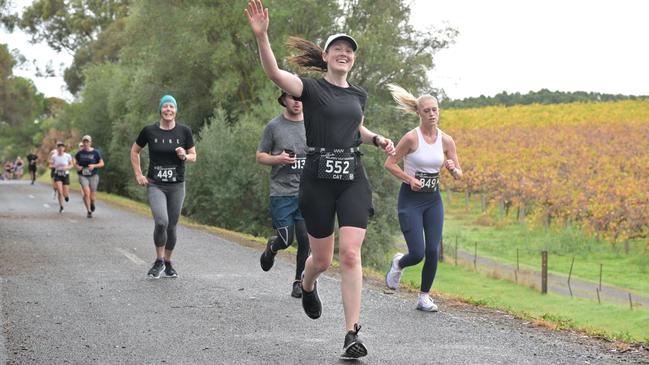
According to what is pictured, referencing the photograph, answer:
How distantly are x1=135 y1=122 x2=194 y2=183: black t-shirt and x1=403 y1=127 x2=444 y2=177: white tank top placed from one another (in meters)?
3.01

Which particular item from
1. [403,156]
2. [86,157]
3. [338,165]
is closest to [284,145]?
[403,156]

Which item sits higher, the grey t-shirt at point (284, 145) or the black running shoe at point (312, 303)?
the grey t-shirt at point (284, 145)

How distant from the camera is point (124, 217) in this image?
25.2 m

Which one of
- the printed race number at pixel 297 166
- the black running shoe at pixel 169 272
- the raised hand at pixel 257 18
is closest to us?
the raised hand at pixel 257 18

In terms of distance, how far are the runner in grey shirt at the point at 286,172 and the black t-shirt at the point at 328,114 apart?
2732 mm

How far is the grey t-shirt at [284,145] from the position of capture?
380 inches

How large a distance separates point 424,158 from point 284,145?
1404mm

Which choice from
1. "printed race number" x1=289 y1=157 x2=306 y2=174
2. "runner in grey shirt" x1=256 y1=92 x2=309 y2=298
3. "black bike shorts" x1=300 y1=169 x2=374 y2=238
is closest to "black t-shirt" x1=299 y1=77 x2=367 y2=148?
"black bike shorts" x1=300 y1=169 x2=374 y2=238

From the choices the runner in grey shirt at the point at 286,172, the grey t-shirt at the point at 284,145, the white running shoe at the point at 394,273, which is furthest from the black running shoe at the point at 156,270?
the white running shoe at the point at 394,273

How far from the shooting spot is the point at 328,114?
6695 millimetres

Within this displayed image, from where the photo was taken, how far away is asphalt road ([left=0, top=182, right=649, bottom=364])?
6.96 metres

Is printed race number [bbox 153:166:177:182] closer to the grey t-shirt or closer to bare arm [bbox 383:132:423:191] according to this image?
the grey t-shirt

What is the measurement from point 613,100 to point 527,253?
195 feet

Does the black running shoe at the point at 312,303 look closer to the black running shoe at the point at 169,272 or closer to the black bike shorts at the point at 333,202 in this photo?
the black bike shorts at the point at 333,202
